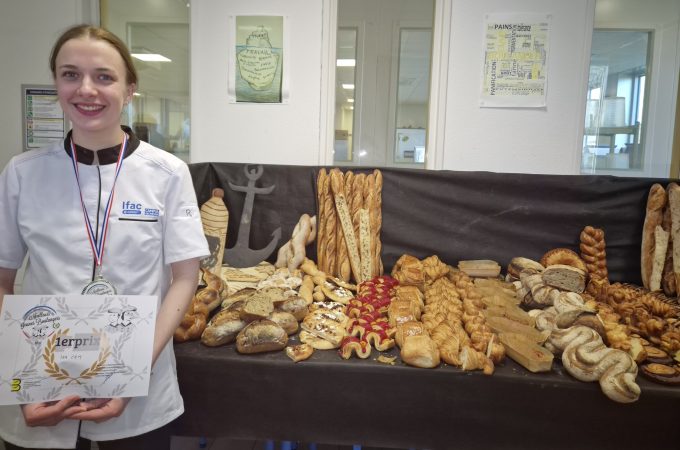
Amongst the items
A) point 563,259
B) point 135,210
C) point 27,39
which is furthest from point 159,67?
point 563,259

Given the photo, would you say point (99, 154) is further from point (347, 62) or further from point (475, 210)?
point (347, 62)

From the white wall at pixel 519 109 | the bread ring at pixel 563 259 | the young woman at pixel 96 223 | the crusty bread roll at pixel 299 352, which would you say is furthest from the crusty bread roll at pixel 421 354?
the white wall at pixel 519 109

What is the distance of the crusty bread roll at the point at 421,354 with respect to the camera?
1587 millimetres

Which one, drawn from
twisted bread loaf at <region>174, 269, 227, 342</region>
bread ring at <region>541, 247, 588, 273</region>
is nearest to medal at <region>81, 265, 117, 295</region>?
twisted bread loaf at <region>174, 269, 227, 342</region>

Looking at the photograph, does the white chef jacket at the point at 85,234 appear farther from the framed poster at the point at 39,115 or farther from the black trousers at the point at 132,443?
the framed poster at the point at 39,115

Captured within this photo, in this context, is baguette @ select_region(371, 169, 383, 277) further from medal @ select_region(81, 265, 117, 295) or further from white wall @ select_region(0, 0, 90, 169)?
white wall @ select_region(0, 0, 90, 169)

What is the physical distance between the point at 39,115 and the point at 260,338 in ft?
8.19

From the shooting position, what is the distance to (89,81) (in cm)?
107

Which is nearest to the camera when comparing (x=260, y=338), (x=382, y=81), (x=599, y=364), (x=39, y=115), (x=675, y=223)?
(x=599, y=364)

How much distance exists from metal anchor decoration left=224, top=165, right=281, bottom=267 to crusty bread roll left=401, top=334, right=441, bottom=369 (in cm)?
122

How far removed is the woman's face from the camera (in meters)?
1.07

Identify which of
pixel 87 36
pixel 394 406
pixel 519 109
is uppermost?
pixel 519 109

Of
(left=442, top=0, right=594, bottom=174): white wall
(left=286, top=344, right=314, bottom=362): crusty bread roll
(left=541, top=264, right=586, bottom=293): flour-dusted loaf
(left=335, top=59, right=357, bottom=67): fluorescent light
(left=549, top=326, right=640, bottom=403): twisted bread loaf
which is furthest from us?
(left=335, top=59, right=357, bottom=67): fluorescent light

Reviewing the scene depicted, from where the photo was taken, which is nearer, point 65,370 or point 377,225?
point 65,370
